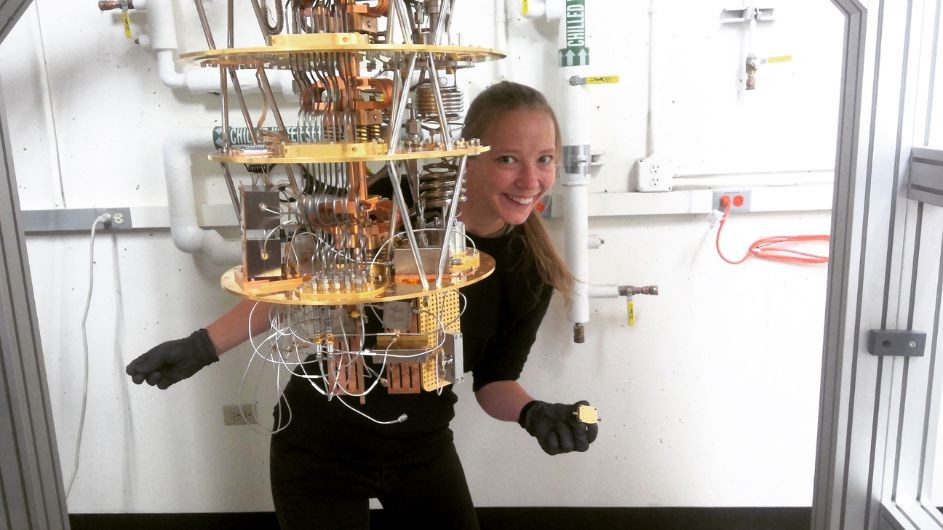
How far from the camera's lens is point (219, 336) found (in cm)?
135

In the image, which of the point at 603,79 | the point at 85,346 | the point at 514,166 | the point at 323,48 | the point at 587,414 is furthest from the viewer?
the point at 85,346

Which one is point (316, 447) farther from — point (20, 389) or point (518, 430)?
point (518, 430)

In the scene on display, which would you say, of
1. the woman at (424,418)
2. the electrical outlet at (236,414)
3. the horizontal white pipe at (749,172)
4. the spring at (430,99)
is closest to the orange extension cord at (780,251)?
the horizontal white pipe at (749,172)

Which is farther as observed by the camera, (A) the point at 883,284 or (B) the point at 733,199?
(B) the point at 733,199

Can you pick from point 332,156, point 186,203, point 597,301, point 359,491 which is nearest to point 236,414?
point 186,203

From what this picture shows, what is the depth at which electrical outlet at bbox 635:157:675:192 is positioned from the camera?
182cm

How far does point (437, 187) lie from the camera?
944 millimetres

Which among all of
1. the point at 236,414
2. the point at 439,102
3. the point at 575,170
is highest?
the point at 439,102

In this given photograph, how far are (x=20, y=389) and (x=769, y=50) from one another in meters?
1.81

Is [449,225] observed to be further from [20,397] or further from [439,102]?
[20,397]

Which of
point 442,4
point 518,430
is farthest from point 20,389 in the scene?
point 518,430

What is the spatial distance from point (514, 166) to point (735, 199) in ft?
2.40

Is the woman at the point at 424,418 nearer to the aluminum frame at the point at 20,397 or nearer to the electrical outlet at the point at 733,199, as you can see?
the aluminum frame at the point at 20,397

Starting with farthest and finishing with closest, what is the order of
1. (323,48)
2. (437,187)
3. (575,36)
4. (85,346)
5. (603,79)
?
(85,346), (603,79), (575,36), (437,187), (323,48)
